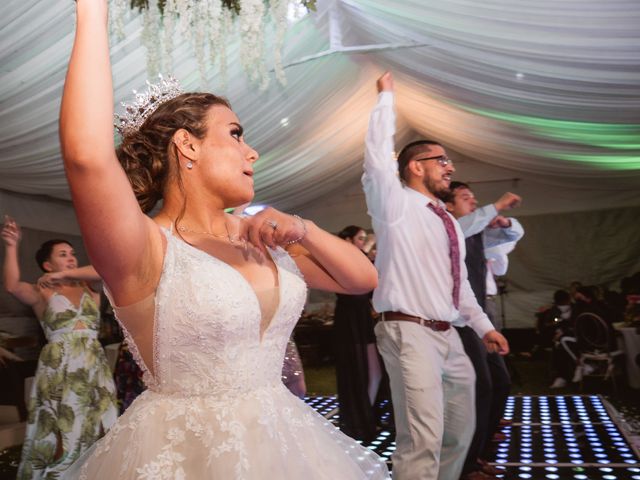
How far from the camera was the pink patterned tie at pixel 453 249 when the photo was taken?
309 cm

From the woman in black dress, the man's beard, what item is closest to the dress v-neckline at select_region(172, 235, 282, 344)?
the man's beard

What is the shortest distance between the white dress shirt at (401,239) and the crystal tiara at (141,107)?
146cm

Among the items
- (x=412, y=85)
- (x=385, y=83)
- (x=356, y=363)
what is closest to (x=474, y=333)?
(x=385, y=83)

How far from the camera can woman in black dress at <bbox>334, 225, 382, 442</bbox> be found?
16.2 ft

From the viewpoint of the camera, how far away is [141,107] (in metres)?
1.52

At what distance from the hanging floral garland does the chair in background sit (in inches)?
153

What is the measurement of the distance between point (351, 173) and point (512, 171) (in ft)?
9.63

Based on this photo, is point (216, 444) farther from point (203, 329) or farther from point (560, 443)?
point (560, 443)

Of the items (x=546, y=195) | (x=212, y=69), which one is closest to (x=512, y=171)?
(x=546, y=195)

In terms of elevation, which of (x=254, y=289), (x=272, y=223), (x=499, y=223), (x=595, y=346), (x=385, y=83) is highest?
(x=385, y=83)

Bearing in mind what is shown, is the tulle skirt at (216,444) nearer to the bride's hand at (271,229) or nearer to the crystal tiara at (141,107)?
the bride's hand at (271,229)

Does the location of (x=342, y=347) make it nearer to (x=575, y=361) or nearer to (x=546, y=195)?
(x=575, y=361)

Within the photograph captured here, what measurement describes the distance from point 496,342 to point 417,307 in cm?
54

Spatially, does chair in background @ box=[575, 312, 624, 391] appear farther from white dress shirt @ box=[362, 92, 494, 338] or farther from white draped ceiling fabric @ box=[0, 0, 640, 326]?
white dress shirt @ box=[362, 92, 494, 338]
